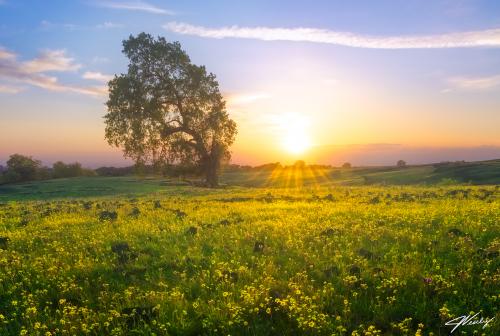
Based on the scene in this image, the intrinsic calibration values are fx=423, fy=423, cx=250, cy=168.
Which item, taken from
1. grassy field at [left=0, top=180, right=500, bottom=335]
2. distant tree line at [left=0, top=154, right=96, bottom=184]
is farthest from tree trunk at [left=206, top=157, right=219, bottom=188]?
distant tree line at [left=0, top=154, right=96, bottom=184]

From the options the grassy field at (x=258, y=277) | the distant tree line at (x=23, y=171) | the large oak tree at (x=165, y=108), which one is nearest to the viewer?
the grassy field at (x=258, y=277)

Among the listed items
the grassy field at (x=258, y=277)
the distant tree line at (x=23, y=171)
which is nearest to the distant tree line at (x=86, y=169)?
the distant tree line at (x=23, y=171)

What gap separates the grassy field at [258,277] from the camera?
681cm

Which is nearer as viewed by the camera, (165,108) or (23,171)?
(165,108)

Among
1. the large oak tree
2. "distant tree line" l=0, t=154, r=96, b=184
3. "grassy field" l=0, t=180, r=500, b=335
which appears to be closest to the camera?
"grassy field" l=0, t=180, r=500, b=335

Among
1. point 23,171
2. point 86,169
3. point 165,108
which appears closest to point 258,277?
point 165,108

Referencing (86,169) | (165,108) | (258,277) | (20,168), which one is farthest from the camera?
(86,169)

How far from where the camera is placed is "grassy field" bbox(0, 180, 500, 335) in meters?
6.81

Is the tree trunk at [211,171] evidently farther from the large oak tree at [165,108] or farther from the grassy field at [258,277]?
the grassy field at [258,277]

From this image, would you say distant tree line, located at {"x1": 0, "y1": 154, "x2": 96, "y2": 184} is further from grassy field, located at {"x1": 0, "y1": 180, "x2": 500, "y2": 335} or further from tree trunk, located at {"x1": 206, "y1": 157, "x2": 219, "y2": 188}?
grassy field, located at {"x1": 0, "y1": 180, "x2": 500, "y2": 335}

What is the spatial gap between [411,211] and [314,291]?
8443 mm

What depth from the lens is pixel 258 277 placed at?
27.9ft

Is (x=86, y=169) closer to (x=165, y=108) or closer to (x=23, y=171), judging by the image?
(x=23, y=171)

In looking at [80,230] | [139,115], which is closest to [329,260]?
[80,230]
